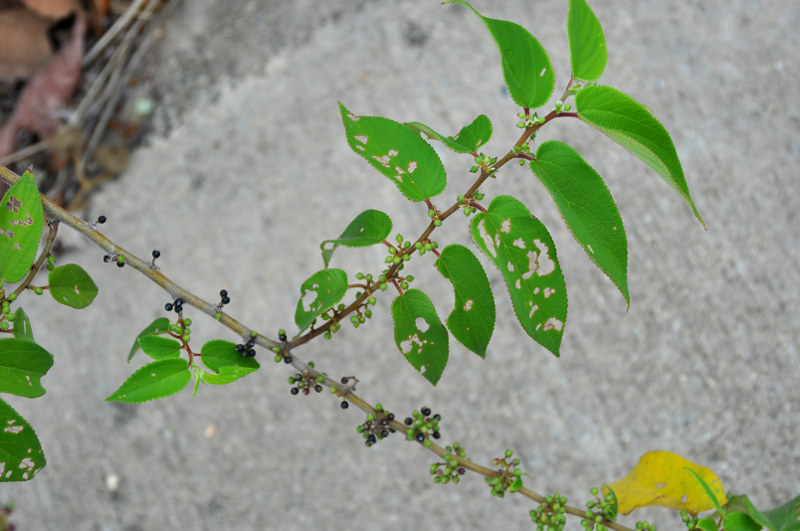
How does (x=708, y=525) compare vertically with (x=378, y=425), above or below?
above

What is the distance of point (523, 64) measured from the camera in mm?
441

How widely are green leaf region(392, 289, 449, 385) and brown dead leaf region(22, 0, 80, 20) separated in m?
1.18

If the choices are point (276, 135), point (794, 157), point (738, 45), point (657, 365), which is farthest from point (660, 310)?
point (276, 135)

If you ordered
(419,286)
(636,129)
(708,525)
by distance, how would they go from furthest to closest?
(419,286), (708,525), (636,129)

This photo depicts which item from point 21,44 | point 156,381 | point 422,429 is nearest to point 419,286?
point 422,429

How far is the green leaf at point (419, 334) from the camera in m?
0.52

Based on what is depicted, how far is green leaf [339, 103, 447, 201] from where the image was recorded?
479 millimetres

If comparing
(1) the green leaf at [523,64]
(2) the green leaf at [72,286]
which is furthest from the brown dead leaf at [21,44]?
(1) the green leaf at [523,64]

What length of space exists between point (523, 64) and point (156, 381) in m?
0.32

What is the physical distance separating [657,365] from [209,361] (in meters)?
0.79

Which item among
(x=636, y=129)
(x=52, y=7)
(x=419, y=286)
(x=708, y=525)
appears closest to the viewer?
(x=636, y=129)

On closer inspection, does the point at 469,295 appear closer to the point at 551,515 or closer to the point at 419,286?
the point at 551,515

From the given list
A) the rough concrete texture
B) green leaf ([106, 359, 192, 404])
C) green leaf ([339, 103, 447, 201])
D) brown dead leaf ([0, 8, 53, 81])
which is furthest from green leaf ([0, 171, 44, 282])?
brown dead leaf ([0, 8, 53, 81])

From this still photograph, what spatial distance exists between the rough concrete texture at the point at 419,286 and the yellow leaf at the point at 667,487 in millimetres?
457
